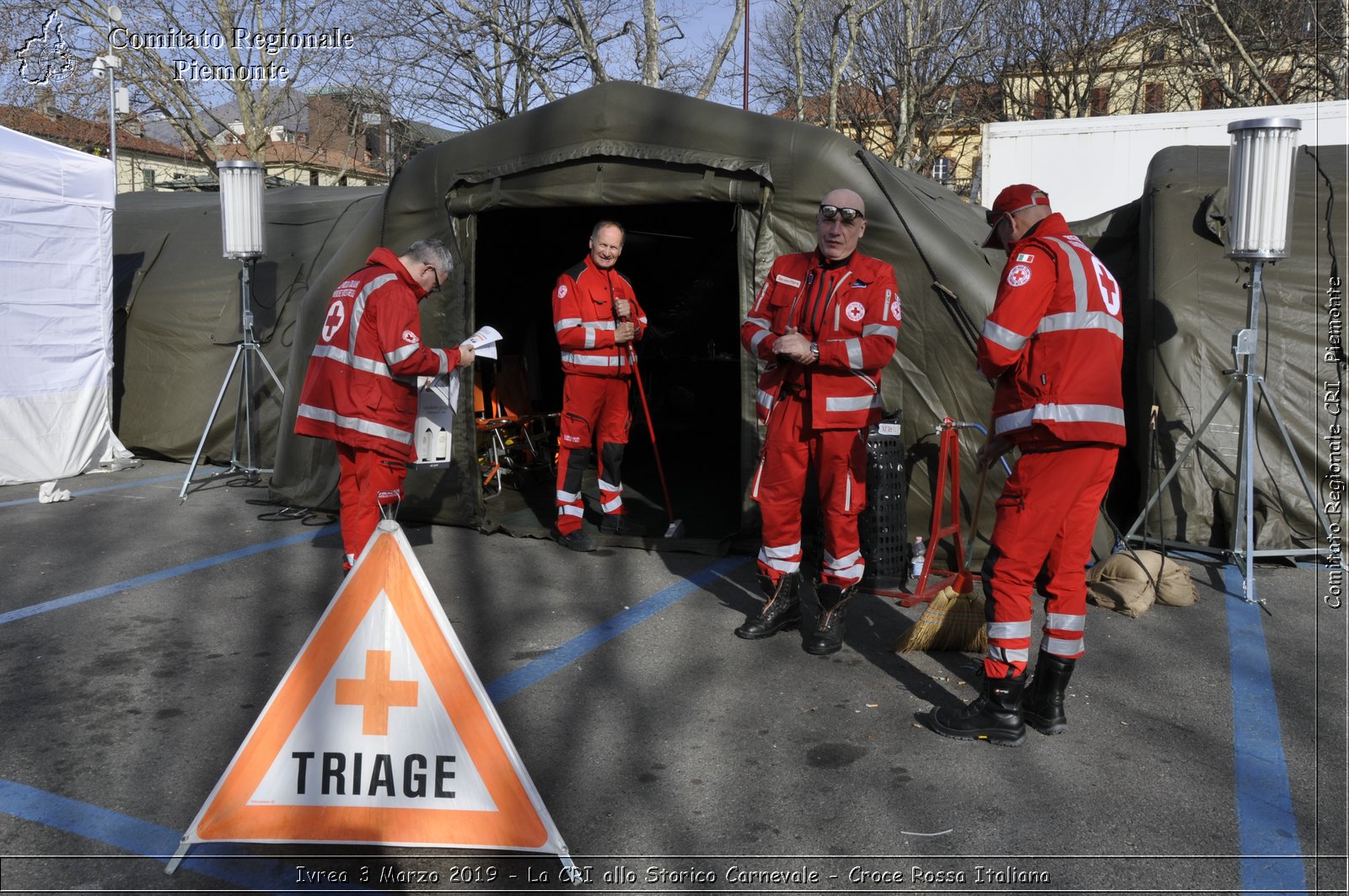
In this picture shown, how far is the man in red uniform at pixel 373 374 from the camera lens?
5215 mm

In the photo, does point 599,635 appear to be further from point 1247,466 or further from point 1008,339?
point 1247,466

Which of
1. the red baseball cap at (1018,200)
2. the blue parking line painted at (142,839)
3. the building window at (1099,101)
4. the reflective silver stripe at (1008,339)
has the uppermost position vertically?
the building window at (1099,101)

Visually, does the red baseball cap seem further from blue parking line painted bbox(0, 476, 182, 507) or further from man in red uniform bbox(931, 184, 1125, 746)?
blue parking line painted bbox(0, 476, 182, 507)

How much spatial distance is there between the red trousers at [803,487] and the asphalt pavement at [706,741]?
0.43m

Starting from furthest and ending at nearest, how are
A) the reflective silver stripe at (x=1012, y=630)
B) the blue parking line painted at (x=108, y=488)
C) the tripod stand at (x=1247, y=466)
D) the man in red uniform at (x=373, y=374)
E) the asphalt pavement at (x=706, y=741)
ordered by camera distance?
the blue parking line painted at (x=108, y=488) < the tripod stand at (x=1247, y=466) < the man in red uniform at (x=373, y=374) < the reflective silver stripe at (x=1012, y=630) < the asphalt pavement at (x=706, y=741)

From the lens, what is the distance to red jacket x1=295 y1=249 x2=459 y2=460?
17.0 feet

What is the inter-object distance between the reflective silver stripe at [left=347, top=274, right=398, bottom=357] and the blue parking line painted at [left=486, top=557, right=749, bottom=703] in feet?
5.79

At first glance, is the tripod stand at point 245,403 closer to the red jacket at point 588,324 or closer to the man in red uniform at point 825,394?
the red jacket at point 588,324

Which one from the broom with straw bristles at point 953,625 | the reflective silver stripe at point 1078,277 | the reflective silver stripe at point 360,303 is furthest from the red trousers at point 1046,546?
the reflective silver stripe at point 360,303

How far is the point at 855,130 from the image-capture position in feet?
109

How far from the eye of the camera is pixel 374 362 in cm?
524

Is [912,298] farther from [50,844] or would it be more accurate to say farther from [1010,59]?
[1010,59]

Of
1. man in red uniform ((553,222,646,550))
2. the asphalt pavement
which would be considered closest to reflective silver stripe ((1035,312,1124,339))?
the asphalt pavement

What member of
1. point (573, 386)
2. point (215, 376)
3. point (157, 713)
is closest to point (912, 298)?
point (573, 386)
